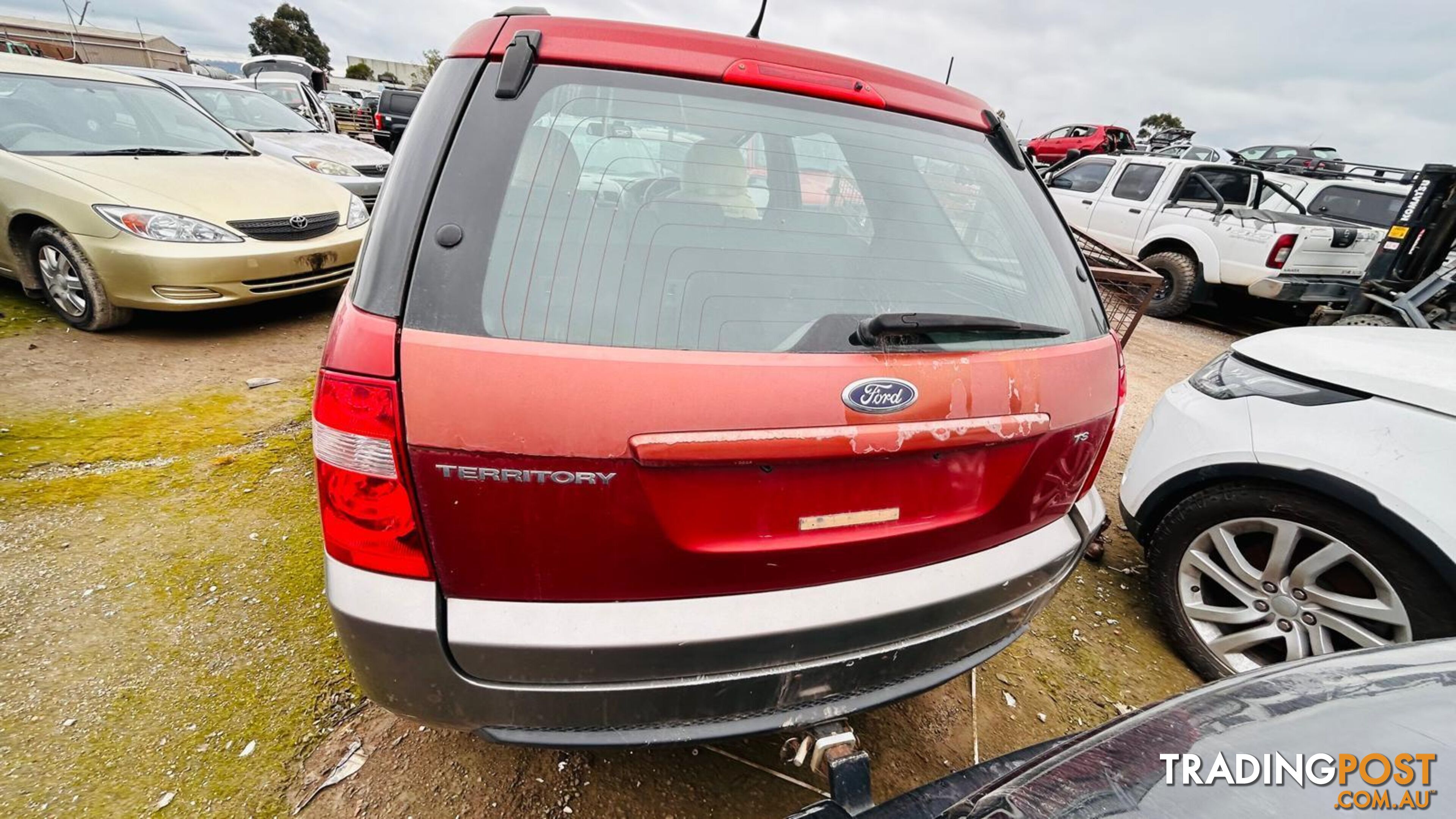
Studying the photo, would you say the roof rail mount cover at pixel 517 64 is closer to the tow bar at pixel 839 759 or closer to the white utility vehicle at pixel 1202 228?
the tow bar at pixel 839 759

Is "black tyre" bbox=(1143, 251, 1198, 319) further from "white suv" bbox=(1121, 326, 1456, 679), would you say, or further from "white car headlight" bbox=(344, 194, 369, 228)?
"white car headlight" bbox=(344, 194, 369, 228)

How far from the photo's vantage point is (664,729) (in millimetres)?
1238

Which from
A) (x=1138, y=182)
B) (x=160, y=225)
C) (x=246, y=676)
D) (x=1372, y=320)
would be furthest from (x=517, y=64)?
(x=1138, y=182)

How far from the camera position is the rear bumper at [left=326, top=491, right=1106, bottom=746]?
3.66 ft

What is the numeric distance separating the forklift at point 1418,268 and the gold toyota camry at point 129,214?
27.6 feet

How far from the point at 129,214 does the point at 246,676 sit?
3.45 m

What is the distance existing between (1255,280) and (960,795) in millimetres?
7929

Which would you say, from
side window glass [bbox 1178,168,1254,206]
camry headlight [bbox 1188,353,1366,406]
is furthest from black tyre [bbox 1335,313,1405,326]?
camry headlight [bbox 1188,353,1366,406]

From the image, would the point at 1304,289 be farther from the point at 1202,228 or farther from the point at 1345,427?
the point at 1345,427

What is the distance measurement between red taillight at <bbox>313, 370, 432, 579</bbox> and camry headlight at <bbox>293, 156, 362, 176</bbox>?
22.0ft

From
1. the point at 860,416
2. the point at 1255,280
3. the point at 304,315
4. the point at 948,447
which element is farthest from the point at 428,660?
the point at 1255,280

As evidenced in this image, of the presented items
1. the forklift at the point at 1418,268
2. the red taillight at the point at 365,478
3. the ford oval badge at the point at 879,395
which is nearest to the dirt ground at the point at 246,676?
the red taillight at the point at 365,478

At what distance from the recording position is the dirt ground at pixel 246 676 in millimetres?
1562

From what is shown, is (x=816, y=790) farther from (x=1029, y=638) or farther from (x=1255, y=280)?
(x=1255, y=280)
